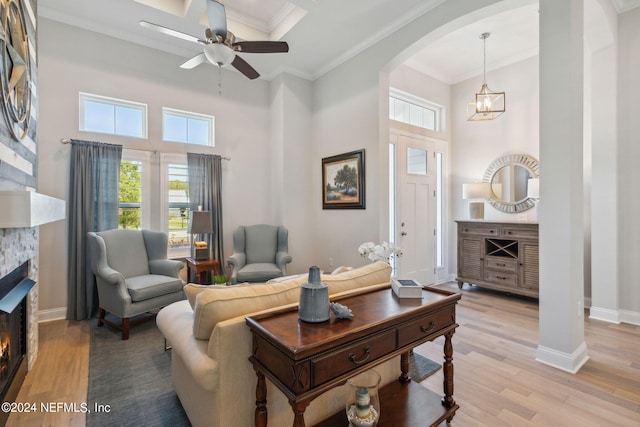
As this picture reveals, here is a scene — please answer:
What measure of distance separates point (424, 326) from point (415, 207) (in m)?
3.41

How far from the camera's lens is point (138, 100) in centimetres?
404

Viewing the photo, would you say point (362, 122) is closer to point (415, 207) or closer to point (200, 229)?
point (415, 207)

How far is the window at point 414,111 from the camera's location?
4.77m

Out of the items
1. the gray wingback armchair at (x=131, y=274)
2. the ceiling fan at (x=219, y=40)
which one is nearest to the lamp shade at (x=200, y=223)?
the gray wingback armchair at (x=131, y=274)

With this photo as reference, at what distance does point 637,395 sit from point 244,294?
2.84 m

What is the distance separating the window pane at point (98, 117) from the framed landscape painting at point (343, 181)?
298cm

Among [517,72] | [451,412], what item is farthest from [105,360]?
[517,72]

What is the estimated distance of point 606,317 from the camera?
11.6 ft

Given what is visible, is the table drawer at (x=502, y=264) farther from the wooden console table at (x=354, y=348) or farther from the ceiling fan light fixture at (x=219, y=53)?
the ceiling fan light fixture at (x=219, y=53)

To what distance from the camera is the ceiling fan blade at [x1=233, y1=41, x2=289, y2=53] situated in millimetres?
2772

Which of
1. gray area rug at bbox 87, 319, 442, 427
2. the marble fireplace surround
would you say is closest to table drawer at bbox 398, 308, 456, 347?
gray area rug at bbox 87, 319, 442, 427

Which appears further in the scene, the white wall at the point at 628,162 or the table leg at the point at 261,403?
the white wall at the point at 628,162

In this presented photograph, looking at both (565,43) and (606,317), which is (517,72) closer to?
(565,43)

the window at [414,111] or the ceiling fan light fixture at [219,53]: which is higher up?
the window at [414,111]
